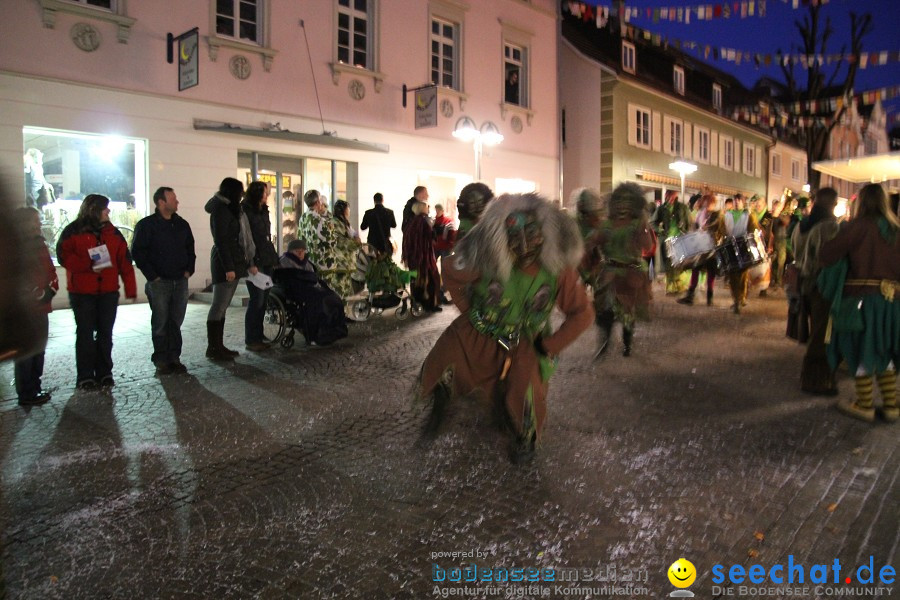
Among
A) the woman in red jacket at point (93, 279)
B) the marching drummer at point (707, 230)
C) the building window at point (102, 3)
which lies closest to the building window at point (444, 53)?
the building window at point (102, 3)

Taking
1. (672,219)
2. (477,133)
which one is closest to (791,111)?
(477,133)

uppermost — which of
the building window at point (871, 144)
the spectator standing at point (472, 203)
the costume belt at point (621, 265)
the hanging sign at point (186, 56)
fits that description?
the building window at point (871, 144)

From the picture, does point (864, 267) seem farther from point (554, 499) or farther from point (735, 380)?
point (554, 499)

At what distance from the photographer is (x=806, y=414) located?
5.71 meters

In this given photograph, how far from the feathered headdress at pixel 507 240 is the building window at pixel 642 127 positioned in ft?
84.5

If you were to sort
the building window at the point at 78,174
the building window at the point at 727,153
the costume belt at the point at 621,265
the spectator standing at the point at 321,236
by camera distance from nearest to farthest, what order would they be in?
the costume belt at the point at 621,265
the spectator standing at the point at 321,236
the building window at the point at 78,174
the building window at the point at 727,153

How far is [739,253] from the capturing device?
11.5 m

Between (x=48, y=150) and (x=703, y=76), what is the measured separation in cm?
3096

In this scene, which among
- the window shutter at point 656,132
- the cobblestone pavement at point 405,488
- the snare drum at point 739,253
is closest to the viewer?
the cobblestone pavement at point 405,488

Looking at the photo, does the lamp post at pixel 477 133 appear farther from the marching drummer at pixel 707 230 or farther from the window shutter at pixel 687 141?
the window shutter at pixel 687 141

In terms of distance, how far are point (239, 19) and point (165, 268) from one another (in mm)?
9528

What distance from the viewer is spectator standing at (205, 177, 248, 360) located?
7.66 metres

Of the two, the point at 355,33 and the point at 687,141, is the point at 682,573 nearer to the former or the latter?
the point at 355,33

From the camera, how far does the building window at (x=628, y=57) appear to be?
28.3m
